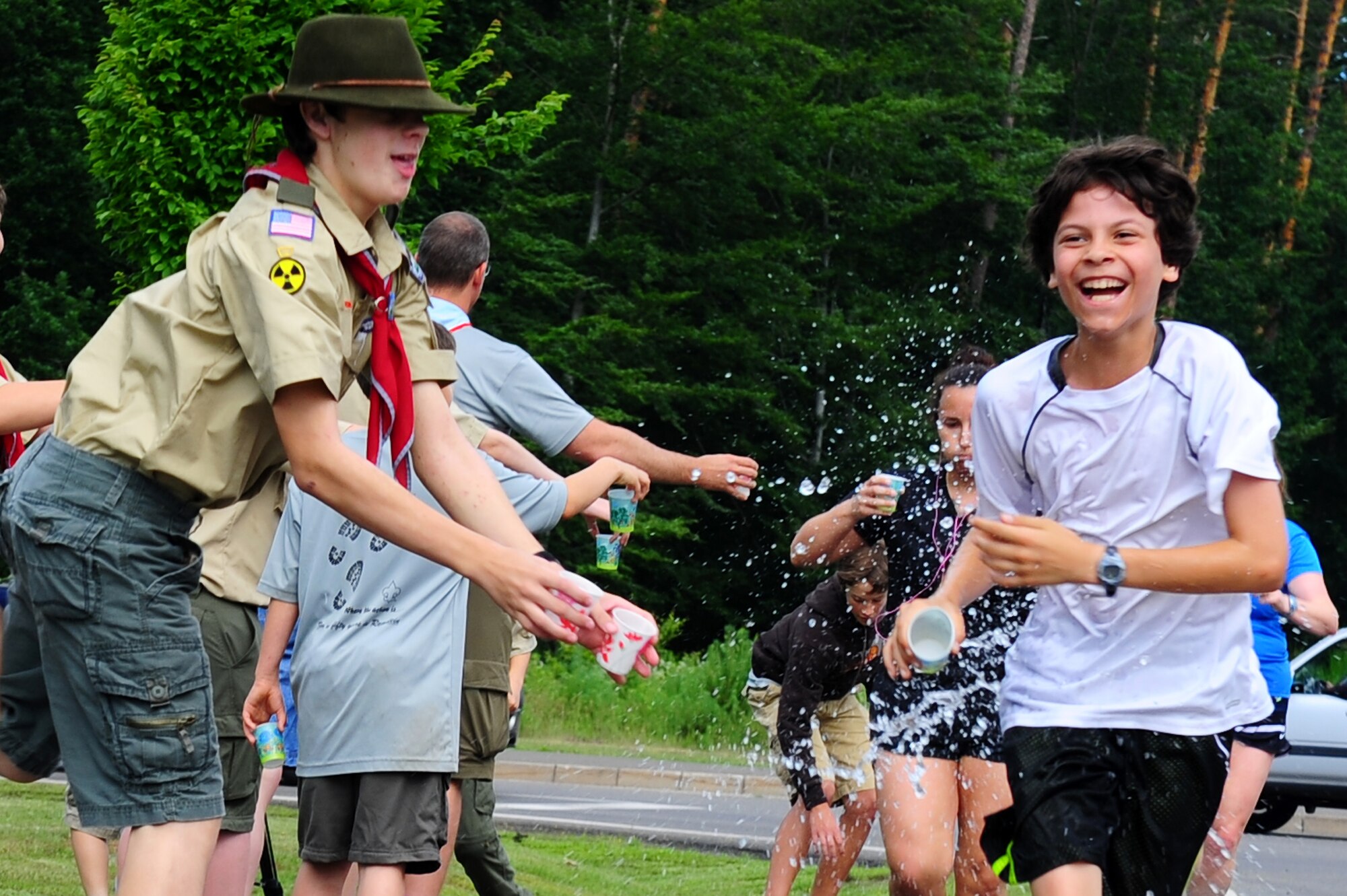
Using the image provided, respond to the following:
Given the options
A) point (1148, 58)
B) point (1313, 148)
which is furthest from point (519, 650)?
point (1313, 148)

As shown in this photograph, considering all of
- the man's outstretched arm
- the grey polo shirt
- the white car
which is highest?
the grey polo shirt

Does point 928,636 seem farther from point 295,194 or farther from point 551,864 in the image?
point 551,864

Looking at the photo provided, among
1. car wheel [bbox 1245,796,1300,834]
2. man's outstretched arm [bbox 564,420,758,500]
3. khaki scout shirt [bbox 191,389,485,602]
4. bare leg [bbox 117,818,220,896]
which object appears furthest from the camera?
car wheel [bbox 1245,796,1300,834]

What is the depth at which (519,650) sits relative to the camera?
748 centimetres

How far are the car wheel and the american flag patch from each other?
39.4ft

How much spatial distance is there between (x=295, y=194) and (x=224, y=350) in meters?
0.35

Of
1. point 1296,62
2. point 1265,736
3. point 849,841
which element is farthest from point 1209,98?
point 849,841

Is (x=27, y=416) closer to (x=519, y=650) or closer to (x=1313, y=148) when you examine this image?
(x=519, y=650)

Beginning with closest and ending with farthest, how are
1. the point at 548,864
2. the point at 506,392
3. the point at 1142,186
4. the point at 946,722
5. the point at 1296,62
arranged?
the point at 1142,186
the point at 506,392
the point at 946,722
the point at 548,864
the point at 1296,62

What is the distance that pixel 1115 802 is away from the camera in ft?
14.1

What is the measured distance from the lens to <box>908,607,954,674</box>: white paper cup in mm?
4172

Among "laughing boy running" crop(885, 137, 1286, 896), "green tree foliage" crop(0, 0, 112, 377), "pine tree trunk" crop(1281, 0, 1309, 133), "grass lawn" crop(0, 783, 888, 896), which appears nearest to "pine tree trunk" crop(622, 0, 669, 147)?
"green tree foliage" crop(0, 0, 112, 377)

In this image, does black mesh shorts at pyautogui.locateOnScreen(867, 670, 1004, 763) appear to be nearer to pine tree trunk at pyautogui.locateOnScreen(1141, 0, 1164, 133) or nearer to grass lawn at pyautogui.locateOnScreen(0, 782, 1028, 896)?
grass lawn at pyautogui.locateOnScreen(0, 782, 1028, 896)

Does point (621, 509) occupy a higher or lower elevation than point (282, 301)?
lower
